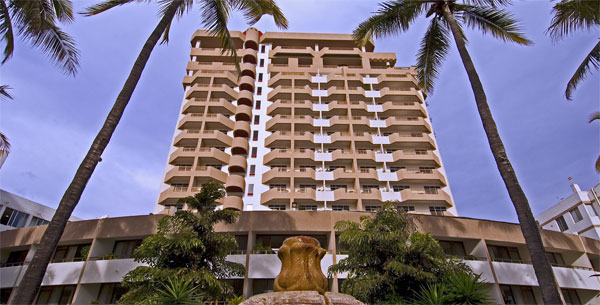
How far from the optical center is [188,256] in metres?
13.2

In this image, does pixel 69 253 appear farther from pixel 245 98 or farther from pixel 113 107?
pixel 245 98

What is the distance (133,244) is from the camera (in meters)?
22.6

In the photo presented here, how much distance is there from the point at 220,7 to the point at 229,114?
99.8ft

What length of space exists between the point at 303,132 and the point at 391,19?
26.8 metres

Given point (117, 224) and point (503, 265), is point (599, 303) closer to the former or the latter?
point (503, 265)

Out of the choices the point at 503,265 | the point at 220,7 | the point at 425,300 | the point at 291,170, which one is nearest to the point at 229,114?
the point at 291,170

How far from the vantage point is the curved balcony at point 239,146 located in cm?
3875

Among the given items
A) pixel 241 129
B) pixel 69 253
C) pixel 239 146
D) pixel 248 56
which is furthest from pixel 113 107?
pixel 248 56

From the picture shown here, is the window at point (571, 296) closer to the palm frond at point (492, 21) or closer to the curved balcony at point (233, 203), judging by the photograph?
the palm frond at point (492, 21)

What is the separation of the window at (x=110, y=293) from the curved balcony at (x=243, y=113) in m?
25.2

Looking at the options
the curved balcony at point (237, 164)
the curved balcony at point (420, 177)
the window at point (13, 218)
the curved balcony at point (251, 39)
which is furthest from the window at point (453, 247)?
the curved balcony at point (251, 39)

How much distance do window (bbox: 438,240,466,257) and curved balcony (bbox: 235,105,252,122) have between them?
1109 inches

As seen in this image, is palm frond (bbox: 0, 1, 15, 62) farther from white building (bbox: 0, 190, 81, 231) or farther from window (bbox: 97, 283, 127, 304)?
white building (bbox: 0, 190, 81, 231)

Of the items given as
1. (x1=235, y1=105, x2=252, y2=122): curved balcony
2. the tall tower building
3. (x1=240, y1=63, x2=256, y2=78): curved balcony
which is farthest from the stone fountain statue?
(x1=240, y1=63, x2=256, y2=78): curved balcony
